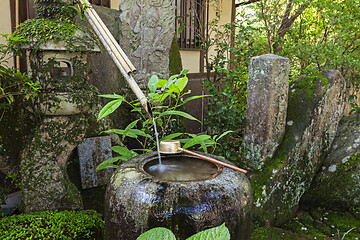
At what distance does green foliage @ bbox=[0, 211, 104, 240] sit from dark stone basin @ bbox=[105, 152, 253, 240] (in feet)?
2.97

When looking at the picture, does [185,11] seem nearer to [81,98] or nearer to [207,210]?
[81,98]

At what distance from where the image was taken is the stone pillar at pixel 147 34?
4297 mm

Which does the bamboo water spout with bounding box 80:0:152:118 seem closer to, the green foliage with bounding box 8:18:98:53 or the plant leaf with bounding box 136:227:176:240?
the green foliage with bounding box 8:18:98:53

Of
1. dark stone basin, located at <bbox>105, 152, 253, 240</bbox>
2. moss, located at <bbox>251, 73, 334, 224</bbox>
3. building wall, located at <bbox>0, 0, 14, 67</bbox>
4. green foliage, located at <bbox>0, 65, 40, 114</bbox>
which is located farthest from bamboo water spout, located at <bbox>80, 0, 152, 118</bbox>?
moss, located at <bbox>251, 73, 334, 224</bbox>

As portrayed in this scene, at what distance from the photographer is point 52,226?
2.46 m

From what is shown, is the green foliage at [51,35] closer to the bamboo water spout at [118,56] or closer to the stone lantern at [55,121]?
the stone lantern at [55,121]

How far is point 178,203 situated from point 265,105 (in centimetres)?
229

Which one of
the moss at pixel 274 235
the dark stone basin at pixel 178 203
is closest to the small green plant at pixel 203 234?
the dark stone basin at pixel 178 203

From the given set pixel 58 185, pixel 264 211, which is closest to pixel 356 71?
pixel 264 211

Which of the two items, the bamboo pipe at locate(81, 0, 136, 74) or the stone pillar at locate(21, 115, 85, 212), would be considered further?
the stone pillar at locate(21, 115, 85, 212)

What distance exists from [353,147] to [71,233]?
365 centimetres

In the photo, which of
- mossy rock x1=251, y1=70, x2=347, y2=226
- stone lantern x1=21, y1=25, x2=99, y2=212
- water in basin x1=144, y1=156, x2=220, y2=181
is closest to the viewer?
water in basin x1=144, y1=156, x2=220, y2=181

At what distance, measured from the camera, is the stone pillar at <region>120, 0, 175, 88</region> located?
4297mm

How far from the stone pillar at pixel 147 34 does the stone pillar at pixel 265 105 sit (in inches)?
60.2
